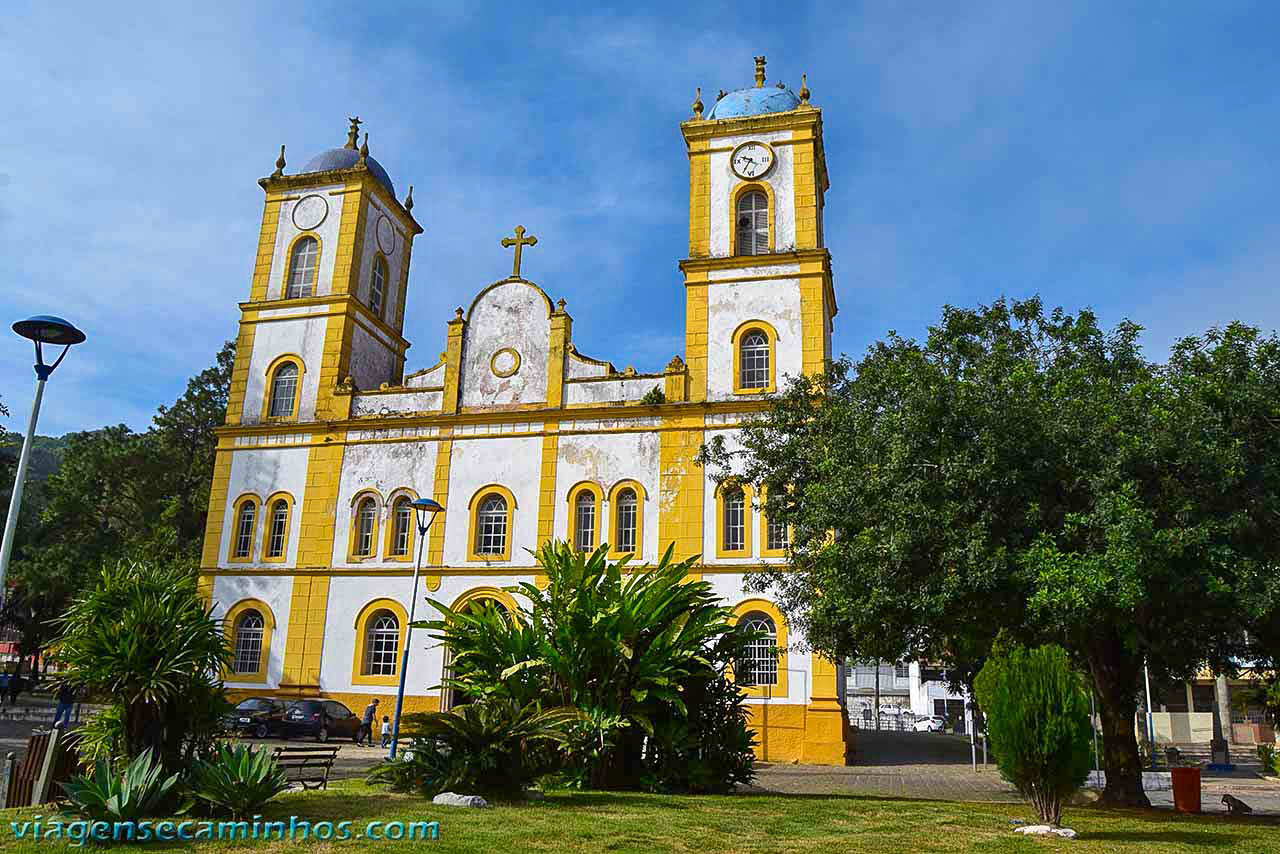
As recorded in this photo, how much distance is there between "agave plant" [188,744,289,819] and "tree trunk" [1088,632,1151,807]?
460 inches

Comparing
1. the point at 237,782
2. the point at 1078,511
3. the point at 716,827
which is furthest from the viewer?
the point at 1078,511

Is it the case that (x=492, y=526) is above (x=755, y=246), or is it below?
below

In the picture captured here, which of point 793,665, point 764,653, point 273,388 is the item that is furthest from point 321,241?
point 793,665

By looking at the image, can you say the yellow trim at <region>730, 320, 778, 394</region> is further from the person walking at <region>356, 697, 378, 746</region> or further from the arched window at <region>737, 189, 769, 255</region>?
the person walking at <region>356, 697, 378, 746</region>

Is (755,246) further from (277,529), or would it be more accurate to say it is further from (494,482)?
(277,529)

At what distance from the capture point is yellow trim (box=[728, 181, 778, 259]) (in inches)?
1115

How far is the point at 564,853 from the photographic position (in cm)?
904

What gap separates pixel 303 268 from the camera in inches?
1256

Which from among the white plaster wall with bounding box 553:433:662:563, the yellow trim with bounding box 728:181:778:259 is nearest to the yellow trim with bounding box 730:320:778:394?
the yellow trim with bounding box 728:181:778:259

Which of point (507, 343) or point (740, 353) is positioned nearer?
point (740, 353)

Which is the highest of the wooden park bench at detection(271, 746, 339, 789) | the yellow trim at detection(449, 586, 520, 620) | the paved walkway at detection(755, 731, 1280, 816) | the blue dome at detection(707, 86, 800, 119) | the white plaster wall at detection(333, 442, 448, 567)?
the blue dome at detection(707, 86, 800, 119)

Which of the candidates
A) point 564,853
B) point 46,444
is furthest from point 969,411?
point 46,444

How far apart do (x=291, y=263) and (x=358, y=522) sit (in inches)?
358

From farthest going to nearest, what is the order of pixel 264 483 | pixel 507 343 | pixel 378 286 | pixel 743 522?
1. pixel 378 286
2. pixel 264 483
3. pixel 507 343
4. pixel 743 522
